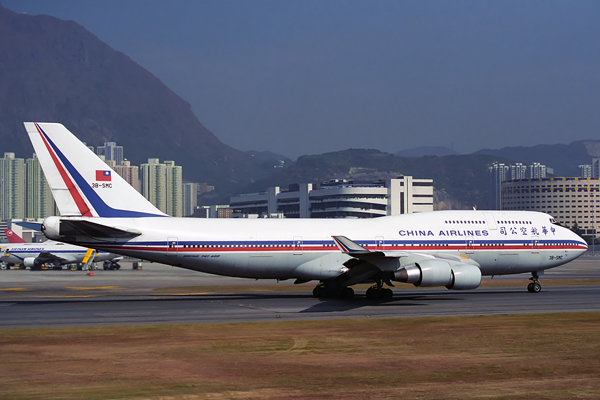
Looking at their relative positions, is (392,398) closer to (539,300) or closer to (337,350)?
(337,350)

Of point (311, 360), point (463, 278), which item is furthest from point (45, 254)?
point (311, 360)

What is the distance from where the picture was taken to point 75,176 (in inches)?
1385

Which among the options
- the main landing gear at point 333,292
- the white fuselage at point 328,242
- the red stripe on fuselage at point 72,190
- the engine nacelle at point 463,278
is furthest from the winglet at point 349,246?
the red stripe on fuselage at point 72,190

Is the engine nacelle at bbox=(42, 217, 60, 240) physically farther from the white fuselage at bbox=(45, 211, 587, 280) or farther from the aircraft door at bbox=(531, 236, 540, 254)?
the aircraft door at bbox=(531, 236, 540, 254)

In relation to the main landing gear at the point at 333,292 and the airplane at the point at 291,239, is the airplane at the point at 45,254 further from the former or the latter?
the main landing gear at the point at 333,292

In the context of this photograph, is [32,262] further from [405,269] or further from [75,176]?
[405,269]

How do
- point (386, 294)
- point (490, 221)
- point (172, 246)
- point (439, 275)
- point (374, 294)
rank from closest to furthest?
point (439, 275) → point (172, 246) → point (386, 294) → point (374, 294) → point (490, 221)

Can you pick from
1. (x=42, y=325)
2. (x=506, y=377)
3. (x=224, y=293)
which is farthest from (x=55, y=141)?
(x=506, y=377)

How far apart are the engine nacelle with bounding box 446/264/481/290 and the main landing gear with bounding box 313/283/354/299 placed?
5.86 m

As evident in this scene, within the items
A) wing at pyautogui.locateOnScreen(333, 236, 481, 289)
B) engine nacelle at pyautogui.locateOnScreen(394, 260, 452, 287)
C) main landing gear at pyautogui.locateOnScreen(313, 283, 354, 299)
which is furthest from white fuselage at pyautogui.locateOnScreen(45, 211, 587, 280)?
engine nacelle at pyautogui.locateOnScreen(394, 260, 452, 287)

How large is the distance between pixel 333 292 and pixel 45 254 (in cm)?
6981

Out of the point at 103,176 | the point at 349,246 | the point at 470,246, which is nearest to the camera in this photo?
the point at 349,246

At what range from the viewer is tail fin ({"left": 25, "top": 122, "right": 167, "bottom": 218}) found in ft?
Answer: 114

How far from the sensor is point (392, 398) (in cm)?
1501
